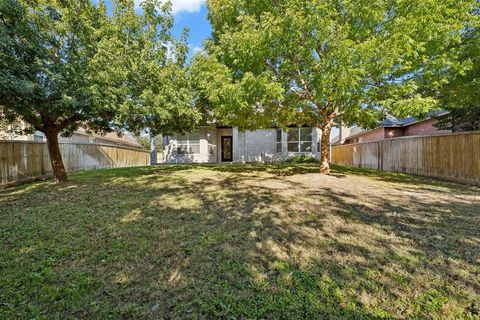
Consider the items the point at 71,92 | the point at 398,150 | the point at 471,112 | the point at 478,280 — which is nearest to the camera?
the point at 478,280

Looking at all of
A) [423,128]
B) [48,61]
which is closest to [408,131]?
[423,128]

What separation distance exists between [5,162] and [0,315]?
8.59 m

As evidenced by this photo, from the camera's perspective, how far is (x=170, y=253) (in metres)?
3.35

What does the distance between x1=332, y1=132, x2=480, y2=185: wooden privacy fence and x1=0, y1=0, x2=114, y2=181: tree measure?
37.6 feet

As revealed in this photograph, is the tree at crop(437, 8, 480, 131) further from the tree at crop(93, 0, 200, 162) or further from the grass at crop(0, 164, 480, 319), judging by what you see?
the tree at crop(93, 0, 200, 162)

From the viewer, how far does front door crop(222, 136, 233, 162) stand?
21.8m

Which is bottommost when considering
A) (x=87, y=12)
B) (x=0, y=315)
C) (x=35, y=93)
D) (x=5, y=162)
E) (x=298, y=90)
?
(x=0, y=315)

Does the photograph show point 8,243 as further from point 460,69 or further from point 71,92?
point 460,69

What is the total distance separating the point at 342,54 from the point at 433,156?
20.9 ft

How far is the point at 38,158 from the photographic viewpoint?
1033cm

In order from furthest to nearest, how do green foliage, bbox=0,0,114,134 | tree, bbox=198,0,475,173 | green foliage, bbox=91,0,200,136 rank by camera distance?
green foliage, bbox=91,0,200,136, tree, bbox=198,0,475,173, green foliage, bbox=0,0,114,134

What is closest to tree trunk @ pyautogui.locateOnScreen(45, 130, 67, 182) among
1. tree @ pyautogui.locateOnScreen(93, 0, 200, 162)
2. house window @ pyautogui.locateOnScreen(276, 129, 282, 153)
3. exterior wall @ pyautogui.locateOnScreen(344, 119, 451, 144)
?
tree @ pyautogui.locateOnScreen(93, 0, 200, 162)

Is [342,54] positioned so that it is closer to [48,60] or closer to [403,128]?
[48,60]

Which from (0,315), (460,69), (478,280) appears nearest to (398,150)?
(460,69)
